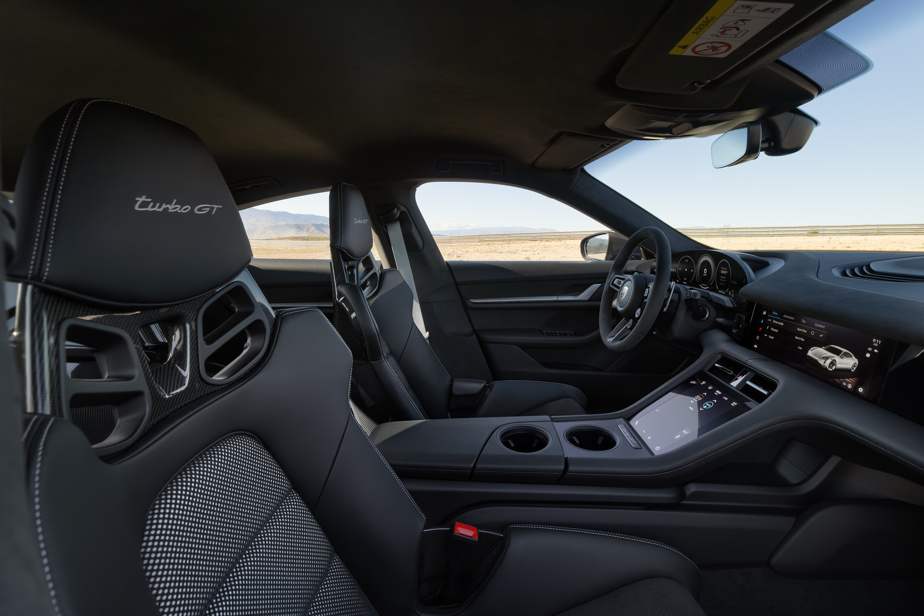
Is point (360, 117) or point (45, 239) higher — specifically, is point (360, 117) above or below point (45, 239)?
above

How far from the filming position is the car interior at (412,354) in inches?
23.2

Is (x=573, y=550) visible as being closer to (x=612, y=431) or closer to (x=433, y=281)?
(x=612, y=431)

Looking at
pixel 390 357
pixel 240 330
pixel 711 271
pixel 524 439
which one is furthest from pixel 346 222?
pixel 711 271

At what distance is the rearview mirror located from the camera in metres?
2.09

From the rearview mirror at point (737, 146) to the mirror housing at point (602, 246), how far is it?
57 cm

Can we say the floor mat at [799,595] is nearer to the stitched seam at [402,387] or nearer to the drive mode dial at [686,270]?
the stitched seam at [402,387]

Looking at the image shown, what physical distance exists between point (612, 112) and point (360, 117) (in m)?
1.07

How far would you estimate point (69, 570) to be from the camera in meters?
0.40

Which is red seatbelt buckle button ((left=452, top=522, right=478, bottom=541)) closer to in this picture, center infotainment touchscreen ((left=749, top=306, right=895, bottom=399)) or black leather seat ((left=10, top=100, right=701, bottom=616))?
black leather seat ((left=10, top=100, right=701, bottom=616))

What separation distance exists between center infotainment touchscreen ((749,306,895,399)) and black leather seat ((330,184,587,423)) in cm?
77

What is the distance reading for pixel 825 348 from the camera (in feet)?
4.50

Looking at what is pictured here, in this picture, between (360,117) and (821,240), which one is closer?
(821,240)

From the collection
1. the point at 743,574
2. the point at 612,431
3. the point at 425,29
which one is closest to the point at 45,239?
the point at 425,29

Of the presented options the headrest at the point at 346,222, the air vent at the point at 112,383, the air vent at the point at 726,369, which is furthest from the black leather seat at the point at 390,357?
the air vent at the point at 112,383
